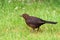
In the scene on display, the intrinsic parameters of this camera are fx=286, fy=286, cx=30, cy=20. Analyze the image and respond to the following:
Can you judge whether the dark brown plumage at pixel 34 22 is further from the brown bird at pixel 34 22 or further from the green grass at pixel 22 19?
the green grass at pixel 22 19

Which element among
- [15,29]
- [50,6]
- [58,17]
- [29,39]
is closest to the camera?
[29,39]

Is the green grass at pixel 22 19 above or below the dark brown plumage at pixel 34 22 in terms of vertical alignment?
below

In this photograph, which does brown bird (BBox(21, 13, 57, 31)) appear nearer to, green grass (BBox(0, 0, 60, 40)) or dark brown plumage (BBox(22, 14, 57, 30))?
dark brown plumage (BBox(22, 14, 57, 30))

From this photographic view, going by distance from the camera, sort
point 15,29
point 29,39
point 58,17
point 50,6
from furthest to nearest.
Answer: point 50,6
point 58,17
point 15,29
point 29,39

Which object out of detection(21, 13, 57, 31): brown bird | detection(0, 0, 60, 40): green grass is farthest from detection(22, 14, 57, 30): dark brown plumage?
detection(0, 0, 60, 40): green grass

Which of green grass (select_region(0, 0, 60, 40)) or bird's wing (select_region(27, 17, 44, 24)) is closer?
green grass (select_region(0, 0, 60, 40))

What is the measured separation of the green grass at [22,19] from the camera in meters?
8.09

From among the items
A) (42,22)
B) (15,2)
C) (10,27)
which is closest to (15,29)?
(10,27)

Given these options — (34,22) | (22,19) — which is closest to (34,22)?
(34,22)

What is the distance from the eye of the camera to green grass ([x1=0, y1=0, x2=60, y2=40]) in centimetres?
809

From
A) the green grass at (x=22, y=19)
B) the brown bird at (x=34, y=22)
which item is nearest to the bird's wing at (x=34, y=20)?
the brown bird at (x=34, y=22)

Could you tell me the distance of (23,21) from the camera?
362 inches

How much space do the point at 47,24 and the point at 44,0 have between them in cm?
225

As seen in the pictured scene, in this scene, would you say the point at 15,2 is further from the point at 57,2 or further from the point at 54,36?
the point at 54,36
